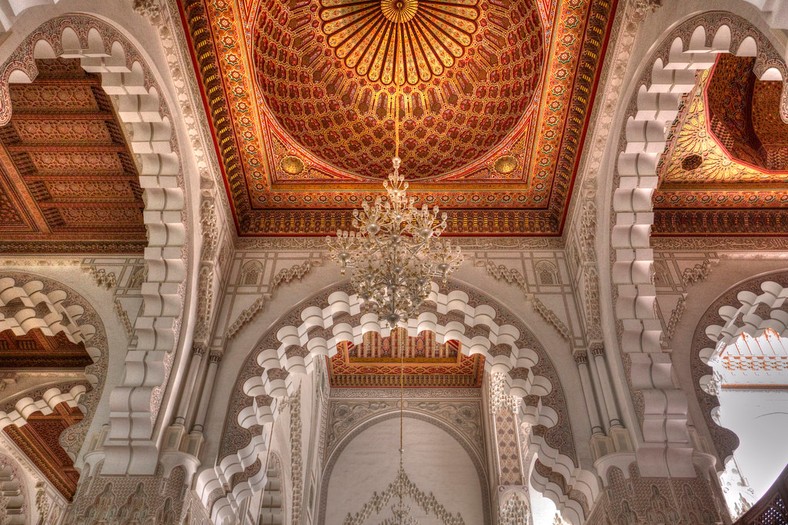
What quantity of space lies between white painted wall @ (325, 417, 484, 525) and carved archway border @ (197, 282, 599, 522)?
4.41 meters

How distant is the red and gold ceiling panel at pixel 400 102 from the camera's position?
5168mm

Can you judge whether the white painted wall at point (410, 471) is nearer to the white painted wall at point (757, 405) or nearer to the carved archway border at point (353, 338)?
the white painted wall at point (757, 405)

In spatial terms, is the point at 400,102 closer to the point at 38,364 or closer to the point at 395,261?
the point at 395,261

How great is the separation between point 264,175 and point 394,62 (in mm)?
1750

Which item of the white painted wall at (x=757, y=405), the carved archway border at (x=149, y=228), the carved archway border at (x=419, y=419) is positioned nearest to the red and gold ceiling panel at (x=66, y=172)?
the carved archway border at (x=149, y=228)

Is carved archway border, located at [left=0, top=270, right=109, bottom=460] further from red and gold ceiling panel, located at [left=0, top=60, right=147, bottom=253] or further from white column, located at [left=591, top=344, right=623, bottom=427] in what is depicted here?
white column, located at [left=591, top=344, right=623, bottom=427]

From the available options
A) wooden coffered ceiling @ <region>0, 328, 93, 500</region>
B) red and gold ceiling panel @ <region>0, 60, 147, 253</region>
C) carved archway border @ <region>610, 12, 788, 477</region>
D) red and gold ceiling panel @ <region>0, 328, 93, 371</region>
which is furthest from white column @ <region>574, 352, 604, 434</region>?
red and gold ceiling panel @ <region>0, 328, 93, 371</region>

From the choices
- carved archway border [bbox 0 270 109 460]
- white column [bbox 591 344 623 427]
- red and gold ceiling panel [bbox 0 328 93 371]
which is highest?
red and gold ceiling panel [bbox 0 328 93 371]

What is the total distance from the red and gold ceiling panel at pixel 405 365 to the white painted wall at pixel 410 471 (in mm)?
751

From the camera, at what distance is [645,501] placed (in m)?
4.54

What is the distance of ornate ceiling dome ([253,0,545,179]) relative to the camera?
217 inches

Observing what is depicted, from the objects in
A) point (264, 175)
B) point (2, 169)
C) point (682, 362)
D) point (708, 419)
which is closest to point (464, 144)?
point (264, 175)

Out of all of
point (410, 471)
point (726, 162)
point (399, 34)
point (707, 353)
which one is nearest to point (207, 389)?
point (399, 34)

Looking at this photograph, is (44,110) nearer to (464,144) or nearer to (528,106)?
(464,144)
